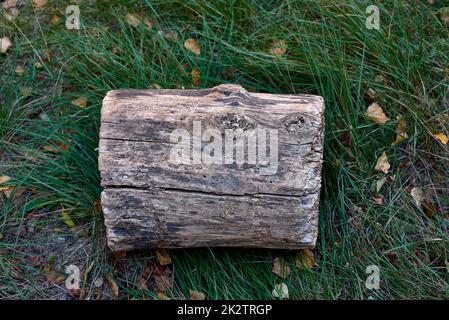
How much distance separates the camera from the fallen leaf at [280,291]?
288 cm

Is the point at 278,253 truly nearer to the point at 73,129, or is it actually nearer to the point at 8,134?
the point at 73,129

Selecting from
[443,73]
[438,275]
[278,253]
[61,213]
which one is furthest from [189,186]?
[443,73]

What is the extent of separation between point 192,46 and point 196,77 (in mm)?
202

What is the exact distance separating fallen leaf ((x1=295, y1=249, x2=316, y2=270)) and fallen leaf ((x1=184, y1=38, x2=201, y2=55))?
126 cm

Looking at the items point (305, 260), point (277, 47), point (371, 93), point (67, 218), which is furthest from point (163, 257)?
point (371, 93)

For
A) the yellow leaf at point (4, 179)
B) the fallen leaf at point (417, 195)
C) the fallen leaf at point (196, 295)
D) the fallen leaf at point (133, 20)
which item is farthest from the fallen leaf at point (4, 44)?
the fallen leaf at point (417, 195)

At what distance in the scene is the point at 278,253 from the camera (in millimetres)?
2963

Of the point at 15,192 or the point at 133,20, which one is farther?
the point at 133,20

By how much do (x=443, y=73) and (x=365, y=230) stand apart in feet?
3.27

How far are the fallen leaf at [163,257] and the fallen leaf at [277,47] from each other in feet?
3.99

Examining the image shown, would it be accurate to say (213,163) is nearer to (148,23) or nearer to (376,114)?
(376,114)

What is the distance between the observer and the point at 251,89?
330 cm

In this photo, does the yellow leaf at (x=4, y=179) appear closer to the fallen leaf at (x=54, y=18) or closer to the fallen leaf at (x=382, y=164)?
the fallen leaf at (x=54, y=18)

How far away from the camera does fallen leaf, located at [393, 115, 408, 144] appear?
10.4ft
